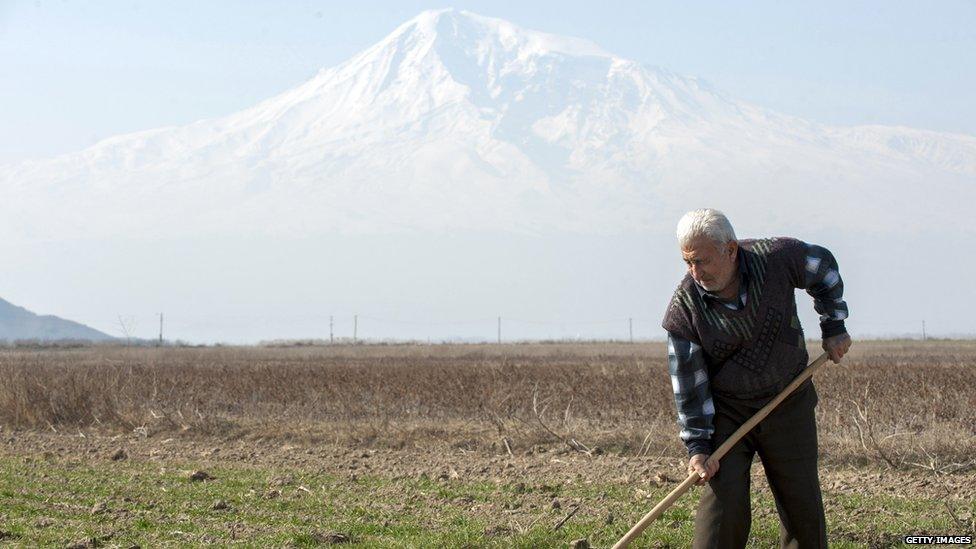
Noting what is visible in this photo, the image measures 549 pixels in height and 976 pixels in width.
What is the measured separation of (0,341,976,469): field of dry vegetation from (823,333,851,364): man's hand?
5.96m

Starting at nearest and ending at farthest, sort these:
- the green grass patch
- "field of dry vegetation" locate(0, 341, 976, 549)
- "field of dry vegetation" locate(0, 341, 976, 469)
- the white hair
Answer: the white hair, the green grass patch, "field of dry vegetation" locate(0, 341, 976, 549), "field of dry vegetation" locate(0, 341, 976, 469)

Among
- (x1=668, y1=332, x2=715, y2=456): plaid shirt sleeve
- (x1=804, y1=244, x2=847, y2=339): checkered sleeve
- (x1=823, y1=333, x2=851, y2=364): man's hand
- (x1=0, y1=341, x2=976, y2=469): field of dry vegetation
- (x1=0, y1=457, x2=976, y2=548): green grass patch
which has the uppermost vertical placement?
(x1=804, y1=244, x2=847, y2=339): checkered sleeve

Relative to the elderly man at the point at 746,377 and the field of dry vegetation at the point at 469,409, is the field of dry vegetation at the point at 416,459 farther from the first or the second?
the elderly man at the point at 746,377

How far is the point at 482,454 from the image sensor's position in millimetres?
13773

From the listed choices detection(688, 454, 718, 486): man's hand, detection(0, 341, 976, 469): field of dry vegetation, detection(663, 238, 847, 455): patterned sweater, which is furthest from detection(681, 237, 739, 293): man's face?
detection(0, 341, 976, 469): field of dry vegetation

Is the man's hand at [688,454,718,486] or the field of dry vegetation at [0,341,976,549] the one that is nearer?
the man's hand at [688,454,718,486]

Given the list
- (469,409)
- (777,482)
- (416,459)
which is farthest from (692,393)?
(469,409)

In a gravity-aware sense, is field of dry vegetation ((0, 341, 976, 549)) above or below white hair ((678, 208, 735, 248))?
below

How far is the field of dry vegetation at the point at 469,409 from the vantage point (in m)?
13.9

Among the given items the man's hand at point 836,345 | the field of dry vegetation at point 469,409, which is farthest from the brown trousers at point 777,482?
the field of dry vegetation at point 469,409

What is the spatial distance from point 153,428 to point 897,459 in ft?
34.7

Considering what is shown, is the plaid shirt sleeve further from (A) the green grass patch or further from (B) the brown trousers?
(A) the green grass patch

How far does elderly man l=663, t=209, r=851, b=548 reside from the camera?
17.5 ft

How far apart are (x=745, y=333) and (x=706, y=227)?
542 mm
